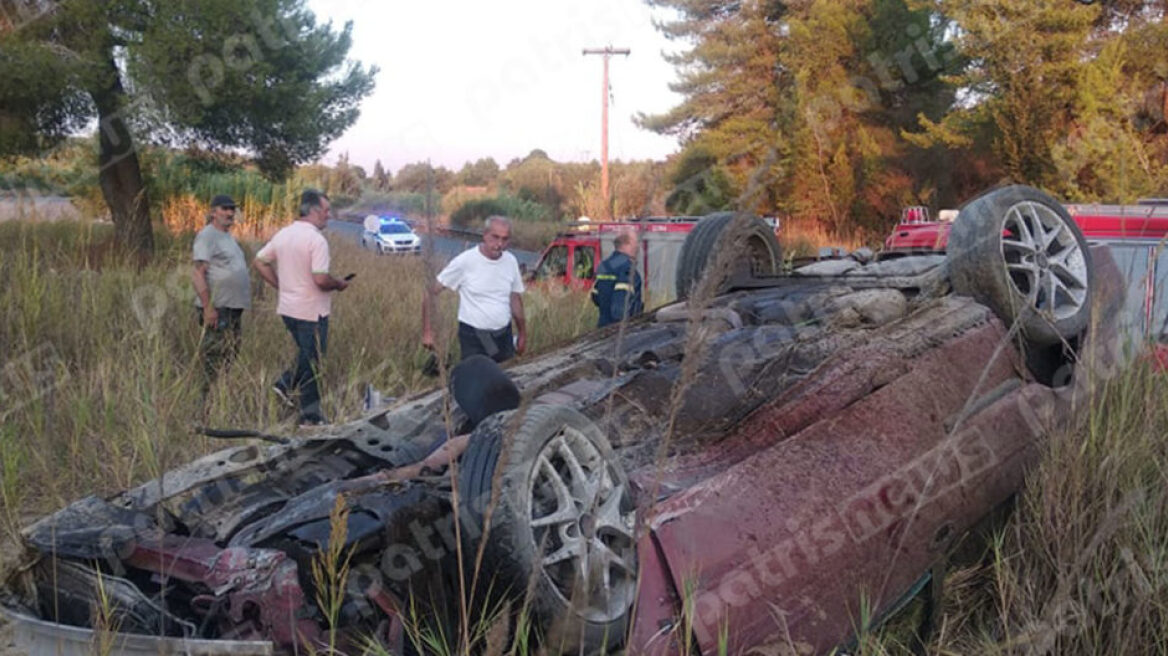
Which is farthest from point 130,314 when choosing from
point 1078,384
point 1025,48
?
point 1025,48

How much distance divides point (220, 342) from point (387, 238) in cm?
1269

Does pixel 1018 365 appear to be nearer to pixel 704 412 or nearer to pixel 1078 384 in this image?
pixel 1078 384

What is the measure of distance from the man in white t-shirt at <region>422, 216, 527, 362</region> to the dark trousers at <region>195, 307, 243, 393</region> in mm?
1289

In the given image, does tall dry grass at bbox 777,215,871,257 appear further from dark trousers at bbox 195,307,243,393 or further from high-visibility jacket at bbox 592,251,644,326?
dark trousers at bbox 195,307,243,393

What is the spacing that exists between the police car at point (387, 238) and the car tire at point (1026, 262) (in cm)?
232

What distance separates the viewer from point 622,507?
251 cm

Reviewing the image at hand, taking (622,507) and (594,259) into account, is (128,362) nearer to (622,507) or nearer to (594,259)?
(622,507)

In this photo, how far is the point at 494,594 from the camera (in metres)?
2.34

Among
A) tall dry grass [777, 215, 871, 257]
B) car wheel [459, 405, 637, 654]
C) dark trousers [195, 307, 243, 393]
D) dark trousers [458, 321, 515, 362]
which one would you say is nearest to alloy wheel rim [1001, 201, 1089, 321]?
car wheel [459, 405, 637, 654]

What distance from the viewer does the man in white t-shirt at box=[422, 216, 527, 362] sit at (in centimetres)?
611

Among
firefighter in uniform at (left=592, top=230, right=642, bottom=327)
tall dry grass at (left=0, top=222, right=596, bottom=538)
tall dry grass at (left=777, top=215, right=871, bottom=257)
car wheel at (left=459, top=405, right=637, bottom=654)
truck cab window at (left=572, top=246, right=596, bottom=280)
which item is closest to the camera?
car wheel at (left=459, top=405, right=637, bottom=654)

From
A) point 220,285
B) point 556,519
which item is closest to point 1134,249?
point 556,519

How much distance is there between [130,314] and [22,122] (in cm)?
731

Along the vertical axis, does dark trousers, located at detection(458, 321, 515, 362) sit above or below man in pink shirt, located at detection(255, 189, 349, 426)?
below
